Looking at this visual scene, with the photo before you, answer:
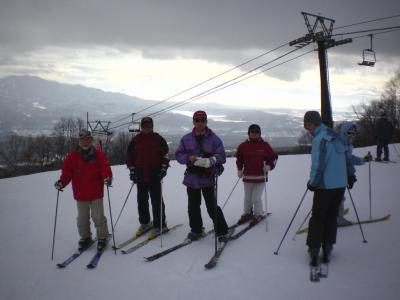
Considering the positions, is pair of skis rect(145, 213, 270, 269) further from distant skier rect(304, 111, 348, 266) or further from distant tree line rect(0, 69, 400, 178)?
distant tree line rect(0, 69, 400, 178)

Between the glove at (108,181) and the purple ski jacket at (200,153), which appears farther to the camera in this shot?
the purple ski jacket at (200,153)

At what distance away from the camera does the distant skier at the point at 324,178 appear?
4.07m

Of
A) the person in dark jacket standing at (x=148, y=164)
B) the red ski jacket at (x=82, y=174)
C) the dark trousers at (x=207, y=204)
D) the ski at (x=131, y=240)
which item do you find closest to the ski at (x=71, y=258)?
the ski at (x=131, y=240)

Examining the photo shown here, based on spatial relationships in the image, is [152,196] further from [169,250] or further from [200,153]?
[200,153]

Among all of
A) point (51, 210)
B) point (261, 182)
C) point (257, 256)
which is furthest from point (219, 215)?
point (51, 210)

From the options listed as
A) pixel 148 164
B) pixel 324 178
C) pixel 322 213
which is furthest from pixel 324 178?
pixel 148 164

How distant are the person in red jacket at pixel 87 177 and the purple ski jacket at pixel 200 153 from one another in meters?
1.35

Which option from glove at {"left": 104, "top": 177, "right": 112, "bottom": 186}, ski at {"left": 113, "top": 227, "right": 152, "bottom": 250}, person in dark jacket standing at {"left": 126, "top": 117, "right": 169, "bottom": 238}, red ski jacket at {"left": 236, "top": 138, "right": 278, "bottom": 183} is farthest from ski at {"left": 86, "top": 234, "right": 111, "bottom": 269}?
red ski jacket at {"left": 236, "top": 138, "right": 278, "bottom": 183}

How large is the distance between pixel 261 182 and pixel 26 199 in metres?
8.12

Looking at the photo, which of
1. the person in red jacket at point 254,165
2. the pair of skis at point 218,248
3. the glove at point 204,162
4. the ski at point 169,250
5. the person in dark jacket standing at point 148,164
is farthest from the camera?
the person in red jacket at point 254,165

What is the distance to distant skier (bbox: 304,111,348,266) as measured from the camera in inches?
160

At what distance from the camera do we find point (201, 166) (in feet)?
16.9

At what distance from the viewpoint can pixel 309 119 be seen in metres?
4.29

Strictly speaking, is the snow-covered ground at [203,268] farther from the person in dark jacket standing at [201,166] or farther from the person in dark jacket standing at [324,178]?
the person in dark jacket standing at [201,166]
